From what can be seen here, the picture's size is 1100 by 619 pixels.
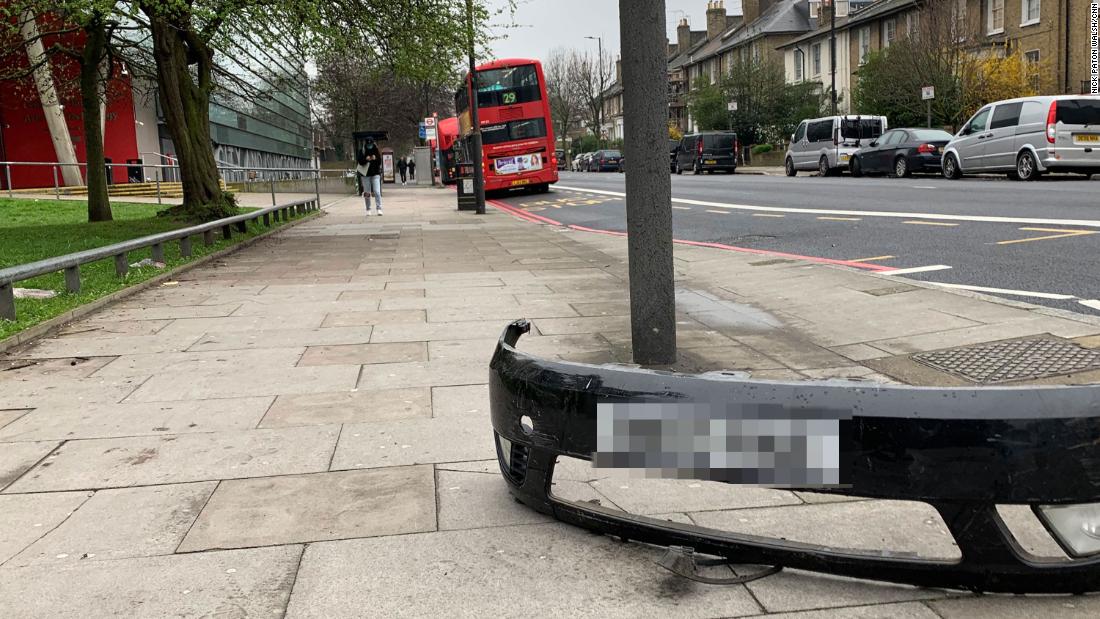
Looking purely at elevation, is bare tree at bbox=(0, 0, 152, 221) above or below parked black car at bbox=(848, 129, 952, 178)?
above

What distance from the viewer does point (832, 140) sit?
29.9m

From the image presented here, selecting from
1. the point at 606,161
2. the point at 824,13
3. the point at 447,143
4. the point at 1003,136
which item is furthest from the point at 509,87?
the point at 824,13

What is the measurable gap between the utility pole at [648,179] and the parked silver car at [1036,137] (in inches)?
704

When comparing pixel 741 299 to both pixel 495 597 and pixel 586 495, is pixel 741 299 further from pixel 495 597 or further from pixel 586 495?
pixel 495 597

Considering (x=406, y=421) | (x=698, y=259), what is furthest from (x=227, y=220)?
(x=406, y=421)

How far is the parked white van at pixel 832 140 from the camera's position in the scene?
96.7 ft

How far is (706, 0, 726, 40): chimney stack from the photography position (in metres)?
76.3

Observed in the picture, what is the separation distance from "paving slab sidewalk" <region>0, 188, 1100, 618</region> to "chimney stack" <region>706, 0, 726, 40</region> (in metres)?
72.9

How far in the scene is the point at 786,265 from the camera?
906 cm

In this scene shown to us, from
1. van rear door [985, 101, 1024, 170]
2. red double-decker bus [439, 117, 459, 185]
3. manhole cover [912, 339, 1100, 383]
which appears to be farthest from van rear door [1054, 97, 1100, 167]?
red double-decker bus [439, 117, 459, 185]

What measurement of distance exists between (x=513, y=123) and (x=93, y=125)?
42.1 ft

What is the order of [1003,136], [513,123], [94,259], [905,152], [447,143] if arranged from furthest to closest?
[447,143] < [513,123] < [905,152] < [1003,136] < [94,259]

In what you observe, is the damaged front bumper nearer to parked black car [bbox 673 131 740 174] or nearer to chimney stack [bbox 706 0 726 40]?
parked black car [bbox 673 131 740 174]

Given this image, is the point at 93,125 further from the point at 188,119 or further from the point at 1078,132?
the point at 1078,132
